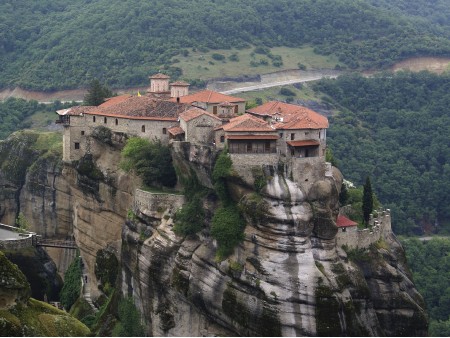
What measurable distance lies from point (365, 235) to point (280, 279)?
8.47 meters

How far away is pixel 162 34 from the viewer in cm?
13975

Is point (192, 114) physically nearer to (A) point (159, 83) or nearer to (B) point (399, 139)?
(A) point (159, 83)

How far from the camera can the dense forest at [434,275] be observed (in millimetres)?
80387

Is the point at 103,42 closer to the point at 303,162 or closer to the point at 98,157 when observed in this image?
the point at 98,157

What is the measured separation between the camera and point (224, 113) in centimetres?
6494

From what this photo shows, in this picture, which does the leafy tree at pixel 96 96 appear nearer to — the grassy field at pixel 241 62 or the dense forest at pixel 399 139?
the dense forest at pixel 399 139

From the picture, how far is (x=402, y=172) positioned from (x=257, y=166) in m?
60.8

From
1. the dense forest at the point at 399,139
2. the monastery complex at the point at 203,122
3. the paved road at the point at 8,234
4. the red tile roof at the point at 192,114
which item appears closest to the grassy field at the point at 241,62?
the dense forest at the point at 399,139

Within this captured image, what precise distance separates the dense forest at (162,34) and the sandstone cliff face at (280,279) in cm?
6761

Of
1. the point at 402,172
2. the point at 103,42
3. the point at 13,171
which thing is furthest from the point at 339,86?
the point at 13,171

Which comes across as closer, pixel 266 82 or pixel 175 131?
pixel 175 131

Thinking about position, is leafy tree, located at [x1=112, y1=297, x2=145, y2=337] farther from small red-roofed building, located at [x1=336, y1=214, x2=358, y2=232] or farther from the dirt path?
the dirt path

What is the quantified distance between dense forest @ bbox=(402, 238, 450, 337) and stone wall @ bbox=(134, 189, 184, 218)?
1097 inches

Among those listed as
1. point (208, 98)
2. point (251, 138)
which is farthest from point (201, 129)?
point (208, 98)
